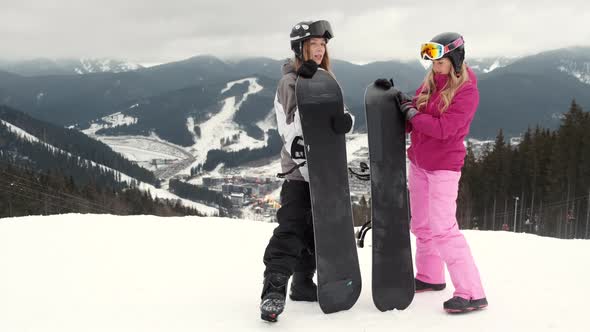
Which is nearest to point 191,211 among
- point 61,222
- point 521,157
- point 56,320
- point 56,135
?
point 521,157

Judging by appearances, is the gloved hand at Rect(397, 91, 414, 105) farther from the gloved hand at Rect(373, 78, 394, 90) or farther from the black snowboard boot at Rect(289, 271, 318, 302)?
the black snowboard boot at Rect(289, 271, 318, 302)

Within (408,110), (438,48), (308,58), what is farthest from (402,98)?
(308,58)

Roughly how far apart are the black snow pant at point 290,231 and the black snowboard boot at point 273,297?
57mm

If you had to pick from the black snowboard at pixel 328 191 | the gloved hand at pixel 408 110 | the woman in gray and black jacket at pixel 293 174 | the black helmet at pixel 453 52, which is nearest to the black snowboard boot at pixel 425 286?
the black snowboard at pixel 328 191

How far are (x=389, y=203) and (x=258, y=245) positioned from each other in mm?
3572

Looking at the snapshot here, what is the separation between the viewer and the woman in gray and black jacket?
3.35 m

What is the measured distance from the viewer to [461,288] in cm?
353

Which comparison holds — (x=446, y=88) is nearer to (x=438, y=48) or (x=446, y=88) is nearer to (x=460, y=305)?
(x=438, y=48)

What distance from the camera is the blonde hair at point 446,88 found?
11.0 feet

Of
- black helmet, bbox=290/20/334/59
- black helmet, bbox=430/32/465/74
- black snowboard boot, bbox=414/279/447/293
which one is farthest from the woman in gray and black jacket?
black snowboard boot, bbox=414/279/447/293

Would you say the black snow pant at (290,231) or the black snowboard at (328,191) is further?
the black snow pant at (290,231)

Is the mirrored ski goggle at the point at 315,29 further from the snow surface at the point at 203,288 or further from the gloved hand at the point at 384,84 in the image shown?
the snow surface at the point at 203,288

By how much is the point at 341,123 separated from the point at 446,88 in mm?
860

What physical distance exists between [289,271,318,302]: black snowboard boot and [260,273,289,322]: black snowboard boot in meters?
0.49
